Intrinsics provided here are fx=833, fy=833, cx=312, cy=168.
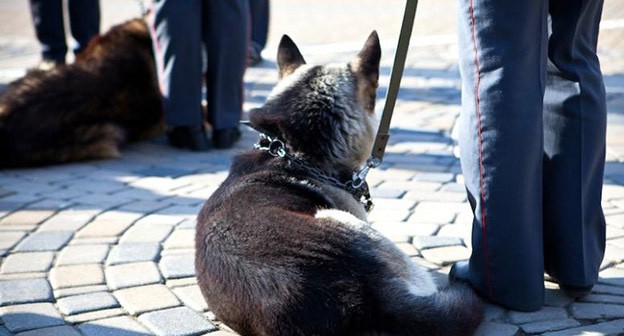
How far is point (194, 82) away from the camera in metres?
6.25

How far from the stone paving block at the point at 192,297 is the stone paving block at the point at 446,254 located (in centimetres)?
111

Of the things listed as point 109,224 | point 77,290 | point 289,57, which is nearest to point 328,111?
point 289,57

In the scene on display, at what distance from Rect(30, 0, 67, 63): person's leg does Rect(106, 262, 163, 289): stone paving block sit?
4.22 metres

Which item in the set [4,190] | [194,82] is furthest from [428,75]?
[4,190]

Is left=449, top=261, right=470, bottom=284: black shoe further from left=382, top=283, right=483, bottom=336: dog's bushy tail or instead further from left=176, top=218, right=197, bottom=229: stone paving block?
left=176, top=218, right=197, bottom=229: stone paving block

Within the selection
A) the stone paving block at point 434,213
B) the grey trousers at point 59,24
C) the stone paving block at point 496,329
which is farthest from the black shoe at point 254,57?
the stone paving block at point 496,329

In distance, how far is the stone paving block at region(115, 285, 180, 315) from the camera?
3.51 m

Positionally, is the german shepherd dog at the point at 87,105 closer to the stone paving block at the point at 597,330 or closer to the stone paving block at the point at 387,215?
the stone paving block at the point at 387,215

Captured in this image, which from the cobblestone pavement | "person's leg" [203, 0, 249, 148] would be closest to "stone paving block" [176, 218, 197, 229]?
the cobblestone pavement

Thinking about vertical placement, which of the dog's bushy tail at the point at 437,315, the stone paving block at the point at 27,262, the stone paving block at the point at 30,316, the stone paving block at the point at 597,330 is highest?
the dog's bushy tail at the point at 437,315

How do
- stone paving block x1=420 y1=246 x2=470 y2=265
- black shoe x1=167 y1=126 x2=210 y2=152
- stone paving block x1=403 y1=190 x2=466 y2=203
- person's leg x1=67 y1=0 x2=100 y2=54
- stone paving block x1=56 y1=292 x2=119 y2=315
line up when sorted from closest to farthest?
stone paving block x1=56 y1=292 x2=119 y2=315, stone paving block x1=420 y1=246 x2=470 y2=265, stone paving block x1=403 y1=190 x2=466 y2=203, black shoe x1=167 y1=126 x2=210 y2=152, person's leg x1=67 y1=0 x2=100 y2=54

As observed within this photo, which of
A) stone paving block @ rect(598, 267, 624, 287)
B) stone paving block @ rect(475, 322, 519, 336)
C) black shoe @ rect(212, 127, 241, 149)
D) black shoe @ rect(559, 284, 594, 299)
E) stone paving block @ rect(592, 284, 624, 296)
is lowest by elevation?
black shoe @ rect(212, 127, 241, 149)

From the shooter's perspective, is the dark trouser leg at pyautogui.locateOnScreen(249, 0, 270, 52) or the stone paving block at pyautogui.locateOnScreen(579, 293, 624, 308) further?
the dark trouser leg at pyautogui.locateOnScreen(249, 0, 270, 52)

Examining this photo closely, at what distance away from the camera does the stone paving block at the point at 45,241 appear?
13.9ft
